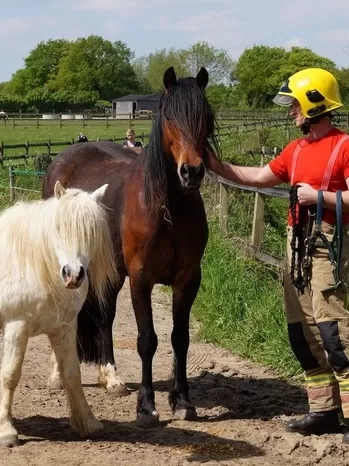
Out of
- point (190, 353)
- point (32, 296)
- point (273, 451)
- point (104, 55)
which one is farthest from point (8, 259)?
point (104, 55)

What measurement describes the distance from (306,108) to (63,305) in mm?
1709

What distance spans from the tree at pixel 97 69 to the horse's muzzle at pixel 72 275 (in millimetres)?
100131

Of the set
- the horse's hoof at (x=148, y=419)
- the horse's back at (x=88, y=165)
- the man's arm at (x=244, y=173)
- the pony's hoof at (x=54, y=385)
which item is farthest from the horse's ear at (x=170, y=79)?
the pony's hoof at (x=54, y=385)

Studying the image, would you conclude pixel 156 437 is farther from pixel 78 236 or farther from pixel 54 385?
pixel 78 236

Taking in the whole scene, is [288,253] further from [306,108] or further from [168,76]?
[168,76]

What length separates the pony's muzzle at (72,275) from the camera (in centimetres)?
368

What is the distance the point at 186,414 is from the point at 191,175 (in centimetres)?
162

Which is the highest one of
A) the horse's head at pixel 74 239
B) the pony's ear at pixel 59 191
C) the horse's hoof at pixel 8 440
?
the pony's ear at pixel 59 191

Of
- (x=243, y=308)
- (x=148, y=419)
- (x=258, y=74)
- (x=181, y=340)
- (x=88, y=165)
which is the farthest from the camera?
(x=258, y=74)

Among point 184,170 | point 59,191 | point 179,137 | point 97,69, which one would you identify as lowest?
point 59,191

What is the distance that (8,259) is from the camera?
13.5 ft

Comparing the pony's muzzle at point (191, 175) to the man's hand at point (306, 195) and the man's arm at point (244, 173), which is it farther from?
the man's hand at point (306, 195)

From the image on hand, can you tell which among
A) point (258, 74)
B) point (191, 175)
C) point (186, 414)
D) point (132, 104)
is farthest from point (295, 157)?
point (132, 104)

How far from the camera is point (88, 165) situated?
6301 mm
